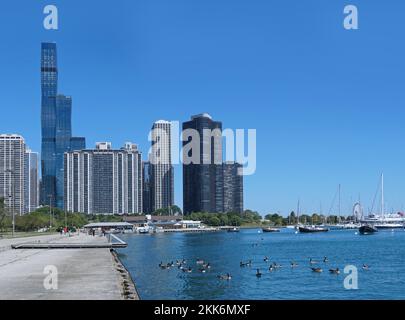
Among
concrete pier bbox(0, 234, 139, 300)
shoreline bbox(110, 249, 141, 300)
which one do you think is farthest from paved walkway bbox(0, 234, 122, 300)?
shoreline bbox(110, 249, 141, 300)

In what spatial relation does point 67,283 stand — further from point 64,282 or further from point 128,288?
point 128,288

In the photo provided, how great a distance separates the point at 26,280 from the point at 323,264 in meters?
44.7

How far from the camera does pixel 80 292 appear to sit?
28.9 metres

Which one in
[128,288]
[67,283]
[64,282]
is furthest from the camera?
[64,282]

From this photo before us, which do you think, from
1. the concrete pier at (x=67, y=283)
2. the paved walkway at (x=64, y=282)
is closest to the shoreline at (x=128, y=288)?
the concrete pier at (x=67, y=283)

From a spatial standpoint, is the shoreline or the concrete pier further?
the shoreline

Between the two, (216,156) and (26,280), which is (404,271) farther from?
(26,280)

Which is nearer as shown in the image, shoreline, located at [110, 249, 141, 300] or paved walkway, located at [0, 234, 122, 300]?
paved walkway, located at [0, 234, 122, 300]

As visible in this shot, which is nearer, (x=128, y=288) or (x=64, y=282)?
(x=128, y=288)

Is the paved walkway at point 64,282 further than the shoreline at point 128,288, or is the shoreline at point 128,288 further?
the shoreline at point 128,288

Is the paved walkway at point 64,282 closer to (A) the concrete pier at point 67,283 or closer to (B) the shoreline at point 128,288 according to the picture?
(A) the concrete pier at point 67,283

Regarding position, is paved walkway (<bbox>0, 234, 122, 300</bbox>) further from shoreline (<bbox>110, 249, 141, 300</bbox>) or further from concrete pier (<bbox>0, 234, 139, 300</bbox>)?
shoreline (<bbox>110, 249, 141, 300</bbox>)

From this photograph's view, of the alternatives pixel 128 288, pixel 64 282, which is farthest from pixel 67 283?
pixel 128 288
